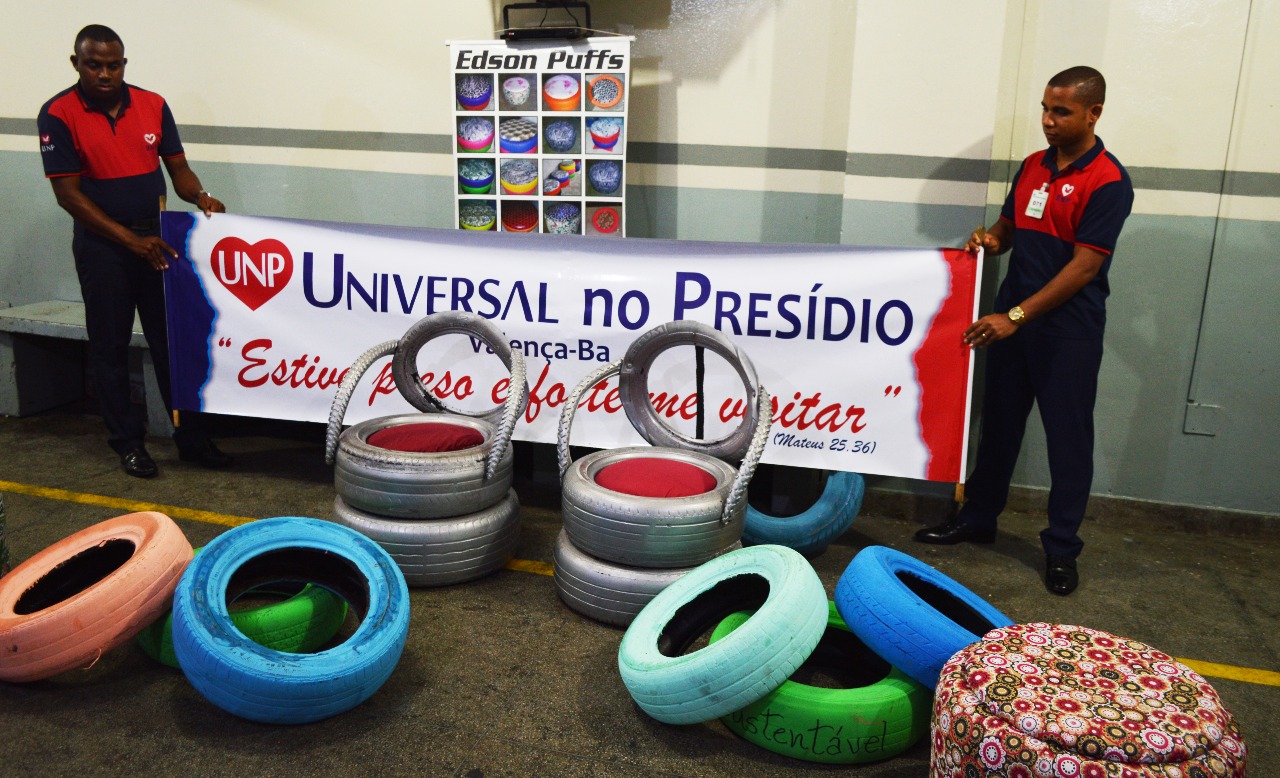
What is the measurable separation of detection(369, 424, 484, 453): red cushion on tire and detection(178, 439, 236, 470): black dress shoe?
1.57m

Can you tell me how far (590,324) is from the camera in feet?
14.7

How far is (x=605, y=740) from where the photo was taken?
2.90m

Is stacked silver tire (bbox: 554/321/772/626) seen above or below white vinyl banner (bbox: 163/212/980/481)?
below

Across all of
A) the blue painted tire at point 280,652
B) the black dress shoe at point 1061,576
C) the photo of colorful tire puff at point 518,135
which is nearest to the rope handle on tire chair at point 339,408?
the blue painted tire at point 280,652

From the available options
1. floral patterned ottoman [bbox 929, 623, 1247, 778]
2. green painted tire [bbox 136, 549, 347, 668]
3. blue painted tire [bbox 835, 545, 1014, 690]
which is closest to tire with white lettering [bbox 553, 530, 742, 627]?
blue painted tire [bbox 835, 545, 1014, 690]

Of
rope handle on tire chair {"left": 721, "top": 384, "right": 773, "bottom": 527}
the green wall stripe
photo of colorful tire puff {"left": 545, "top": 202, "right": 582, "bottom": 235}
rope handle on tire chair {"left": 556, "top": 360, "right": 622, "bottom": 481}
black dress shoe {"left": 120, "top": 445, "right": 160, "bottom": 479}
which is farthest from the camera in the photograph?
black dress shoe {"left": 120, "top": 445, "right": 160, "bottom": 479}

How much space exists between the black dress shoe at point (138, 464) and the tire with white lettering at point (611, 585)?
2.56 metres

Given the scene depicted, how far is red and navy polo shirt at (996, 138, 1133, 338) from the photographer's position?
3.74 meters

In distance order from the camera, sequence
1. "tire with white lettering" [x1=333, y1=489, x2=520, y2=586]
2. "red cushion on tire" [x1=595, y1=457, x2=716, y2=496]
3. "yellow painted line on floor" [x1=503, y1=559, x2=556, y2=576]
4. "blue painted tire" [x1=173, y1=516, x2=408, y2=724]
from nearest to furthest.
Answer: "blue painted tire" [x1=173, y1=516, x2=408, y2=724] → "red cushion on tire" [x1=595, y1=457, x2=716, y2=496] → "tire with white lettering" [x1=333, y1=489, x2=520, y2=586] → "yellow painted line on floor" [x1=503, y1=559, x2=556, y2=576]

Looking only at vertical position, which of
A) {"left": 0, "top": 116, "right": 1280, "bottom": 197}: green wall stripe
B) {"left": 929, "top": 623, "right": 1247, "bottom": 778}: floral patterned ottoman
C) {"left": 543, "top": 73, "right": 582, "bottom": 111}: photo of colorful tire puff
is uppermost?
{"left": 543, "top": 73, "right": 582, "bottom": 111}: photo of colorful tire puff

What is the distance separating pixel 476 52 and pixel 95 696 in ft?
10.5

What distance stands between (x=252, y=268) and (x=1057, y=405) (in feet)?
12.1

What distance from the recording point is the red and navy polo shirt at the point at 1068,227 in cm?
374

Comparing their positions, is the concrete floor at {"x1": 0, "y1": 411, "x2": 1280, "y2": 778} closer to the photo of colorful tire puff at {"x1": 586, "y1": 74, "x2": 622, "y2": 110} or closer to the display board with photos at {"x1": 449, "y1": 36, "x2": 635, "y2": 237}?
the display board with photos at {"x1": 449, "y1": 36, "x2": 635, "y2": 237}
